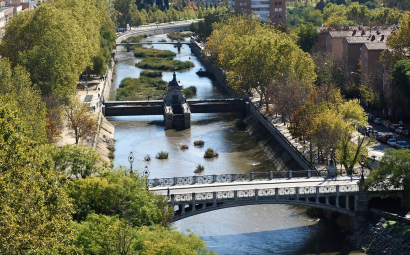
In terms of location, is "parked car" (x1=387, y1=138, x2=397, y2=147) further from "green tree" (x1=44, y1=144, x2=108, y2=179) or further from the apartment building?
the apartment building

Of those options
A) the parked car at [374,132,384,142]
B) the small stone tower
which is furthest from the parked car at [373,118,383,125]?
the small stone tower

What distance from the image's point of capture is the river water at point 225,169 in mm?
59625

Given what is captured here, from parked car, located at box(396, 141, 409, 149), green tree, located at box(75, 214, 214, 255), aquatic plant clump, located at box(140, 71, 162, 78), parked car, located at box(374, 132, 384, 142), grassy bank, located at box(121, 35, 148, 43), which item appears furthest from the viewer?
grassy bank, located at box(121, 35, 148, 43)

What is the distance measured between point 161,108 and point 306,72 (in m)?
17.8

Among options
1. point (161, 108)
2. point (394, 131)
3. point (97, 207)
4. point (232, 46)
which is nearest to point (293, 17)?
point (232, 46)

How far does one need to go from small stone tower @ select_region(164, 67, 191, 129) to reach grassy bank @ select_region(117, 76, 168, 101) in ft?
27.1

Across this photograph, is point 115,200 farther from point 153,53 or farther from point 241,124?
point 153,53

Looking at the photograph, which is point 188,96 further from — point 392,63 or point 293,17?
point 293,17

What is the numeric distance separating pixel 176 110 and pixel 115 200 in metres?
53.2

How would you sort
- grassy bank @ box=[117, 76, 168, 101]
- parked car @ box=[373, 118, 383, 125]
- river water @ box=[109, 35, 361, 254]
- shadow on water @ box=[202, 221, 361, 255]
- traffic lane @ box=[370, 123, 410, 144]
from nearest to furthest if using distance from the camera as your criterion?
1. shadow on water @ box=[202, 221, 361, 255]
2. river water @ box=[109, 35, 361, 254]
3. traffic lane @ box=[370, 123, 410, 144]
4. parked car @ box=[373, 118, 383, 125]
5. grassy bank @ box=[117, 76, 168, 101]

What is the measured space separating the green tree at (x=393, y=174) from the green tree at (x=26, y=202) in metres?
27.5

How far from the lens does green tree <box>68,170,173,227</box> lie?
166ft

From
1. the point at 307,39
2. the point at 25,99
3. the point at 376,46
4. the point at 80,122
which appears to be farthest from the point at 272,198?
the point at 307,39

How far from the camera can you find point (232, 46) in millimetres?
116938
